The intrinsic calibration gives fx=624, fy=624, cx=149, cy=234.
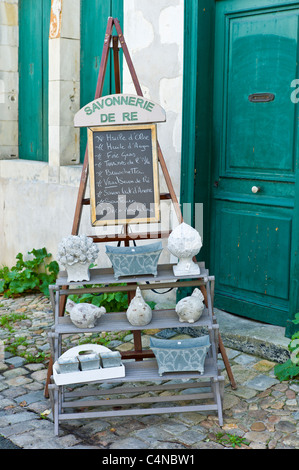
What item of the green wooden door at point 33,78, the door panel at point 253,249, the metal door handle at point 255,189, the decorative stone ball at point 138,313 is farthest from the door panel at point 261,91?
the green wooden door at point 33,78

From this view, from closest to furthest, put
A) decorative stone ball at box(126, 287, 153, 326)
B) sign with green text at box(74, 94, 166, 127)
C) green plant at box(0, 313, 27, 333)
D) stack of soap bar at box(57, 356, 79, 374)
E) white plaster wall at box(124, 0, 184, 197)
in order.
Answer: stack of soap bar at box(57, 356, 79, 374), decorative stone ball at box(126, 287, 153, 326), sign with green text at box(74, 94, 166, 127), white plaster wall at box(124, 0, 184, 197), green plant at box(0, 313, 27, 333)

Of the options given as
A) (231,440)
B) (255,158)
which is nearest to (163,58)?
(255,158)

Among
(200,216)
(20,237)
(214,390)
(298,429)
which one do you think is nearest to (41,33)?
(20,237)

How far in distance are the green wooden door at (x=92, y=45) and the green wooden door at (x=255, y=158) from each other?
1281 millimetres

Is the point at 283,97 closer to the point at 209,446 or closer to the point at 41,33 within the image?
the point at 209,446

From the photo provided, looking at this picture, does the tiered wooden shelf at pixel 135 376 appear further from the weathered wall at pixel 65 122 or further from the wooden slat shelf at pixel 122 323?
the weathered wall at pixel 65 122

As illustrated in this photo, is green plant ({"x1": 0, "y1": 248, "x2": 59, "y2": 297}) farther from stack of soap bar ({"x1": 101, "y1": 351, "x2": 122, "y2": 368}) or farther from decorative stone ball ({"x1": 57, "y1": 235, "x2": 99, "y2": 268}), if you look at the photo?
stack of soap bar ({"x1": 101, "y1": 351, "x2": 122, "y2": 368})

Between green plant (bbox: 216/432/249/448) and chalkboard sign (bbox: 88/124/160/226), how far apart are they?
142cm

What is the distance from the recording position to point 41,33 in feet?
21.3

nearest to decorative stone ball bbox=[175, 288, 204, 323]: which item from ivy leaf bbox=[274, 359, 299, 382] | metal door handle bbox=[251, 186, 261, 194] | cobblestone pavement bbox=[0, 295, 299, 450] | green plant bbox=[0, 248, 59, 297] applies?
cobblestone pavement bbox=[0, 295, 299, 450]

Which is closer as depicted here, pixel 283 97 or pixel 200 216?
pixel 283 97

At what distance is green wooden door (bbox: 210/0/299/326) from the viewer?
4434 mm

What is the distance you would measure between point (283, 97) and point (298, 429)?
2.28 metres

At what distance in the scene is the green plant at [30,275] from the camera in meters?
6.19
